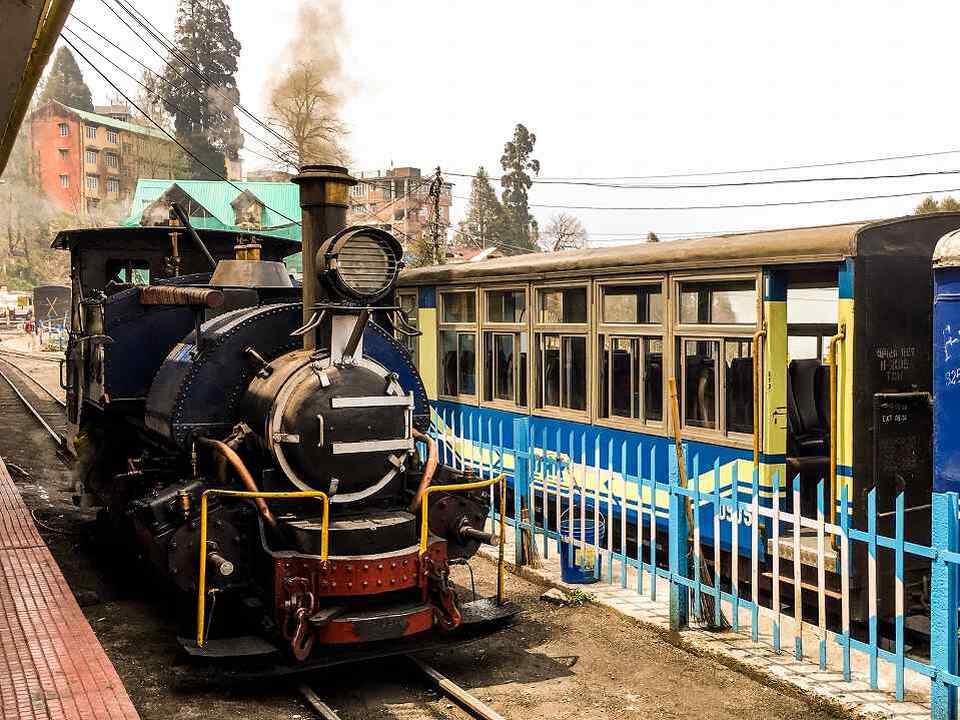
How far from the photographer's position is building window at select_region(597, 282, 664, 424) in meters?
8.73

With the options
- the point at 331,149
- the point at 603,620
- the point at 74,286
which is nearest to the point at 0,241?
the point at 331,149

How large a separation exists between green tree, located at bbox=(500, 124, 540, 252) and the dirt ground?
57.6 metres

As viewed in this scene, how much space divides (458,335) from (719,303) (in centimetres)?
442

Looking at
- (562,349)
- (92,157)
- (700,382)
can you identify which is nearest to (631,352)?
(700,382)

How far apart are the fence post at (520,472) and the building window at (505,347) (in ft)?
5.51

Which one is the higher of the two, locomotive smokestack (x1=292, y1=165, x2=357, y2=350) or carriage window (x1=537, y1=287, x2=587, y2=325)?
locomotive smokestack (x1=292, y1=165, x2=357, y2=350)

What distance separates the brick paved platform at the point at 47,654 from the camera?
5371 mm

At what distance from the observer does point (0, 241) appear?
77.6 metres

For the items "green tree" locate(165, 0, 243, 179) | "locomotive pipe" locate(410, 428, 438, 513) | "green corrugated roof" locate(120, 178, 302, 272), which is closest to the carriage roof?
"locomotive pipe" locate(410, 428, 438, 513)

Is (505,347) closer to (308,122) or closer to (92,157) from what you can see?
(308,122)

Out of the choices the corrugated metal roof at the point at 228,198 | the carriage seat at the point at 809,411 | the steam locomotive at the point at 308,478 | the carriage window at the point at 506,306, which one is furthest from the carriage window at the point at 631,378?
the corrugated metal roof at the point at 228,198

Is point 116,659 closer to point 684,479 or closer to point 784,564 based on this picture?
point 684,479

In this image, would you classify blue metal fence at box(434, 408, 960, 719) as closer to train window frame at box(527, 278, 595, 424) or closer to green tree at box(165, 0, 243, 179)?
train window frame at box(527, 278, 595, 424)

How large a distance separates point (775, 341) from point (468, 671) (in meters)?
3.38
